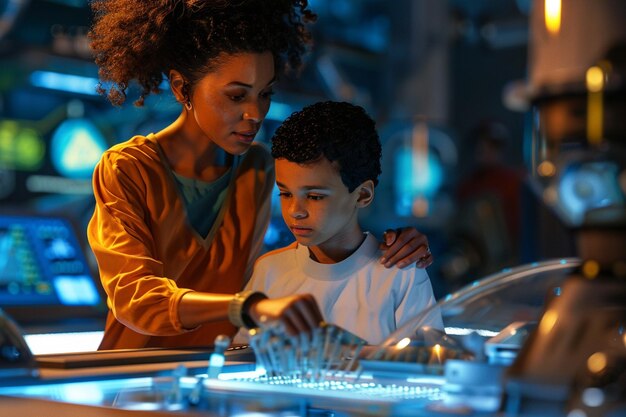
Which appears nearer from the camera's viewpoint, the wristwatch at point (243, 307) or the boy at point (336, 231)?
the wristwatch at point (243, 307)

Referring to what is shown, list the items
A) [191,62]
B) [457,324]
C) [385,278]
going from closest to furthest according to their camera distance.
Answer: [457,324] < [385,278] < [191,62]

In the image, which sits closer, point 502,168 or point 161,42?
point 161,42

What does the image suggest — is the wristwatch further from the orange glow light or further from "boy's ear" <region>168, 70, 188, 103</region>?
"boy's ear" <region>168, 70, 188, 103</region>

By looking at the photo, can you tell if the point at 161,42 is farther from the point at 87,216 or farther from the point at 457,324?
the point at 87,216

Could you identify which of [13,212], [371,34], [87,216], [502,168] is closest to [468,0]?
[371,34]

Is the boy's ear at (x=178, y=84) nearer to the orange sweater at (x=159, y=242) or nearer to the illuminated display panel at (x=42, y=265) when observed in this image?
the orange sweater at (x=159, y=242)

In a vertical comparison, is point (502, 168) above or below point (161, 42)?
above

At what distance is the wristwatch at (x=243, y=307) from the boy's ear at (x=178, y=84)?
26.9 inches

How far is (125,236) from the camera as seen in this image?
4.88 feet

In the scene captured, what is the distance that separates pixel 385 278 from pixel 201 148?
0.47 meters

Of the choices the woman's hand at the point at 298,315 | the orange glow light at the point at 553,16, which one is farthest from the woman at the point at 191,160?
the orange glow light at the point at 553,16

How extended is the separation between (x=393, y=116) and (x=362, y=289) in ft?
20.4

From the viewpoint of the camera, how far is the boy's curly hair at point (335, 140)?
1.42 meters

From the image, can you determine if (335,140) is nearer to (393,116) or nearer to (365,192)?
(365,192)
